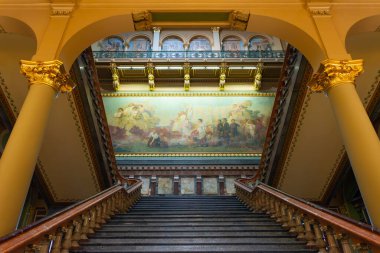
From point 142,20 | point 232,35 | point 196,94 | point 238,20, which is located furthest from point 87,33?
point 232,35

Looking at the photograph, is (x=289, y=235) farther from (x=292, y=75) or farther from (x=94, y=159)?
(x=94, y=159)

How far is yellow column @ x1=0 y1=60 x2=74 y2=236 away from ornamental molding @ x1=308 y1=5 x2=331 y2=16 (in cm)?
484

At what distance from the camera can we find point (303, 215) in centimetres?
418

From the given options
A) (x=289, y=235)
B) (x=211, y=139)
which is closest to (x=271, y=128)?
(x=289, y=235)

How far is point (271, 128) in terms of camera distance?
8.68 meters

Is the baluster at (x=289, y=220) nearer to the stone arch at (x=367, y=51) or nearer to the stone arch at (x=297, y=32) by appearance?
the stone arch at (x=297, y=32)

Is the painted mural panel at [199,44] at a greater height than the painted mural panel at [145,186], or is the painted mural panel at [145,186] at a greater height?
the painted mural panel at [199,44]

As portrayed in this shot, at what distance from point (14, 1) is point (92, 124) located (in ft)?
10.8

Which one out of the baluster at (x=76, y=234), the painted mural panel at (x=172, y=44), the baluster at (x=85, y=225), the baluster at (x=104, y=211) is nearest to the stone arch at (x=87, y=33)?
the baluster at (x=104, y=211)

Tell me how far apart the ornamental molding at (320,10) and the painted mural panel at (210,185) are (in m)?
8.44

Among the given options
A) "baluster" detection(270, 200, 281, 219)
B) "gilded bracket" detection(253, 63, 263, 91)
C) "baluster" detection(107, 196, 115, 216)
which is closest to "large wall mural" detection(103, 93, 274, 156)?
"gilded bracket" detection(253, 63, 263, 91)

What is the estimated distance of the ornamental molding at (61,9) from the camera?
607cm

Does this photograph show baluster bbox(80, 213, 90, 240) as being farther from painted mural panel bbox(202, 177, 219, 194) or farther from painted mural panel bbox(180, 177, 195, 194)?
painted mural panel bbox(202, 177, 219, 194)

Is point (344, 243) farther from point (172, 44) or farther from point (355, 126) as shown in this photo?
point (172, 44)
